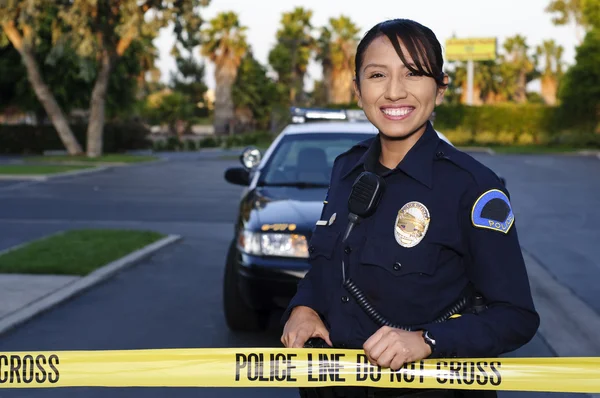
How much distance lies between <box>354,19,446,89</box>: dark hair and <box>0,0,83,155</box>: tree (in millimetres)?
35731

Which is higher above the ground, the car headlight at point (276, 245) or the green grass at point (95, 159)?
the car headlight at point (276, 245)

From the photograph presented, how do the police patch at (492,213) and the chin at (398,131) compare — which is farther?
the chin at (398,131)

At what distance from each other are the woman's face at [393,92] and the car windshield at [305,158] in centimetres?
532

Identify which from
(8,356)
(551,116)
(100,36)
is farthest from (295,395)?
(551,116)

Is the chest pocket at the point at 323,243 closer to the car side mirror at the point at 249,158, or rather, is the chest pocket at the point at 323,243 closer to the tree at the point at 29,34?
the car side mirror at the point at 249,158

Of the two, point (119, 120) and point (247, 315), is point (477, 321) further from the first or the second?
point (119, 120)

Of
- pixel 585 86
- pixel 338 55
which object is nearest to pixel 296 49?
pixel 338 55

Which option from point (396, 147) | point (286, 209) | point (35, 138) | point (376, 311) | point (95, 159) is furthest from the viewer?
point (35, 138)

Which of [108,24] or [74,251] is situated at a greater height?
[108,24]

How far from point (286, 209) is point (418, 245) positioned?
4803 mm

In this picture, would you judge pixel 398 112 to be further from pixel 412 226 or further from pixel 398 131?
pixel 412 226

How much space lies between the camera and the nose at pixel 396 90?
2338mm

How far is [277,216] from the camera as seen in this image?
6.89 m

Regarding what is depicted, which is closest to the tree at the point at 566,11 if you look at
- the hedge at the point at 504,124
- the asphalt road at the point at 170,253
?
the hedge at the point at 504,124
